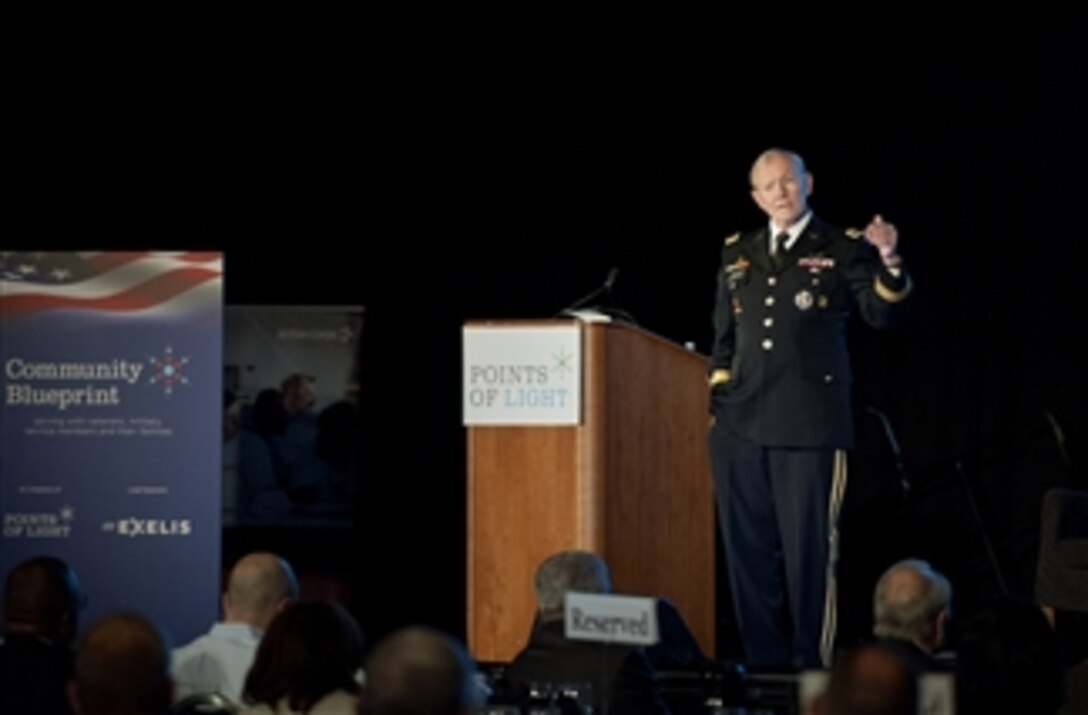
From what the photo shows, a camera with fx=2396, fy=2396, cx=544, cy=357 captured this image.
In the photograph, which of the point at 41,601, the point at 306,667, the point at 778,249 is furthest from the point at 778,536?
the point at 306,667

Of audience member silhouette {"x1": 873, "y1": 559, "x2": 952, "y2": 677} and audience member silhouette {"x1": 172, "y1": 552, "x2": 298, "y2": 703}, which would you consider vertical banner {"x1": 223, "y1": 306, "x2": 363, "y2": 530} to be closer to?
audience member silhouette {"x1": 172, "y1": 552, "x2": 298, "y2": 703}

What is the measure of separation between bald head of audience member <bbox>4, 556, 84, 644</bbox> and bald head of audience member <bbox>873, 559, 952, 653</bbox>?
204cm

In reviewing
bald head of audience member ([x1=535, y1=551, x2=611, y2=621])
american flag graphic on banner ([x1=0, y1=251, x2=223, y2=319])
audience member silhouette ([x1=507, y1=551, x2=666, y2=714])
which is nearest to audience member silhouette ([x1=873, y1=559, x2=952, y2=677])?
audience member silhouette ([x1=507, y1=551, x2=666, y2=714])

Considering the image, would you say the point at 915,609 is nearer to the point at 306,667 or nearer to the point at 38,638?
the point at 306,667

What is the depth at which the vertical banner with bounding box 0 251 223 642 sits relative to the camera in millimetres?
9375

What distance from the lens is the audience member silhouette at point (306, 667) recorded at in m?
5.14

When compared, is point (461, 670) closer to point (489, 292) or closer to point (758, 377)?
point (758, 377)

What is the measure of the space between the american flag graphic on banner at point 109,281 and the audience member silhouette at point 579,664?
3371mm

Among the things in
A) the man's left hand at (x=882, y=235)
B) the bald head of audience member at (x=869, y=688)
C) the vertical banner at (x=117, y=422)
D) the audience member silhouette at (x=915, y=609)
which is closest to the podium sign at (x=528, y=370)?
the man's left hand at (x=882, y=235)

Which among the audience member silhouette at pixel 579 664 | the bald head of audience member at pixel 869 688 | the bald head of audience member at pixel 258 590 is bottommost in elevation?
the audience member silhouette at pixel 579 664

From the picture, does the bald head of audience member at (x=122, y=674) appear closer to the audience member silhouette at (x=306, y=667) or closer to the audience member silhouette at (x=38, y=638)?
the audience member silhouette at (x=306, y=667)

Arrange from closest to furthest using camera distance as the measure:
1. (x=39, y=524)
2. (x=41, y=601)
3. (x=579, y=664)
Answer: (x=41, y=601) → (x=579, y=664) → (x=39, y=524)

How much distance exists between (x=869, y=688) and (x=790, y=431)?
14.2 feet

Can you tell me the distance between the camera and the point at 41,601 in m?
5.80
